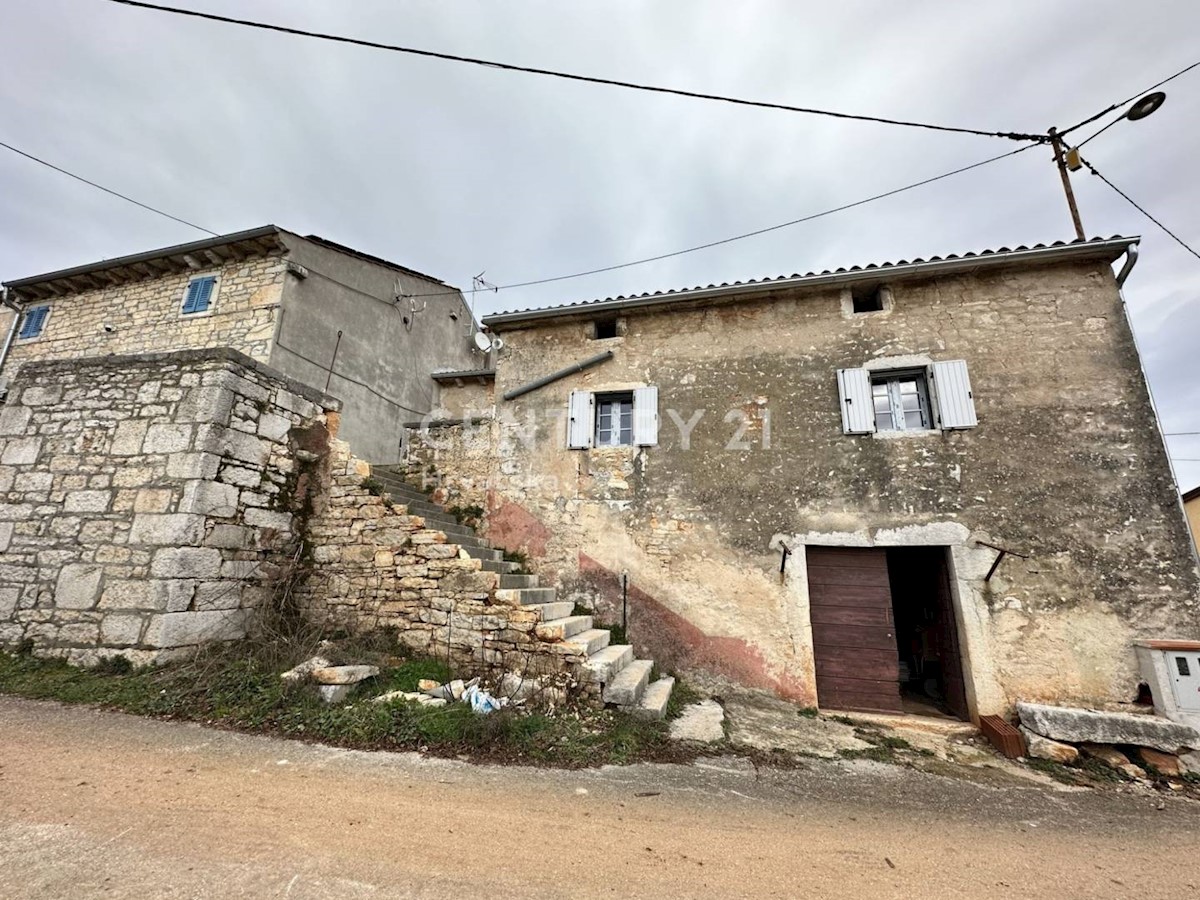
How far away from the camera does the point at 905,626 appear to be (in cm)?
797

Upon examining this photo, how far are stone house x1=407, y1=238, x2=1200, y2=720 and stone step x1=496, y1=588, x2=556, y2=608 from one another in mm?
583

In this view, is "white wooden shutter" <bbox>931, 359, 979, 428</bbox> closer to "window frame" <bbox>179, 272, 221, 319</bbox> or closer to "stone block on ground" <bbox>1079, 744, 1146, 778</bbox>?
"stone block on ground" <bbox>1079, 744, 1146, 778</bbox>

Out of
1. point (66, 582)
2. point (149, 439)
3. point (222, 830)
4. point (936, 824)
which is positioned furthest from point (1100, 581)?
point (66, 582)

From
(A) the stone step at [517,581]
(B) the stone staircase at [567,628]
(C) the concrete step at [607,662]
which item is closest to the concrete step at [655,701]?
(B) the stone staircase at [567,628]

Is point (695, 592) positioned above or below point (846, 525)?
below

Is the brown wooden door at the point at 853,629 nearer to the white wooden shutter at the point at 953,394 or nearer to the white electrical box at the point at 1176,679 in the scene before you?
the white wooden shutter at the point at 953,394

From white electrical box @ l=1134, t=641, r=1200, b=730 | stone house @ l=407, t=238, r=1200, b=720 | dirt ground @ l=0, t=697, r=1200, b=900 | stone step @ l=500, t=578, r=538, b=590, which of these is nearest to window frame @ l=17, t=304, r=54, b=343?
stone house @ l=407, t=238, r=1200, b=720

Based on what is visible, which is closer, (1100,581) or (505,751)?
(505,751)

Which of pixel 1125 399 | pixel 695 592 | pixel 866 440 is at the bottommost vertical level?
pixel 695 592

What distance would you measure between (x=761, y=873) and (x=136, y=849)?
2.96 meters

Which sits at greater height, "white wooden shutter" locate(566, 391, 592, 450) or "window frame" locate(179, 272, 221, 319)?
"window frame" locate(179, 272, 221, 319)

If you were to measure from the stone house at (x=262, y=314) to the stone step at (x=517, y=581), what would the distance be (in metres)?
5.33

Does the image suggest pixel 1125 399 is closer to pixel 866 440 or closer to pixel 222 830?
pixel 866 440

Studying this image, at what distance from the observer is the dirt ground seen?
2.18 metres
